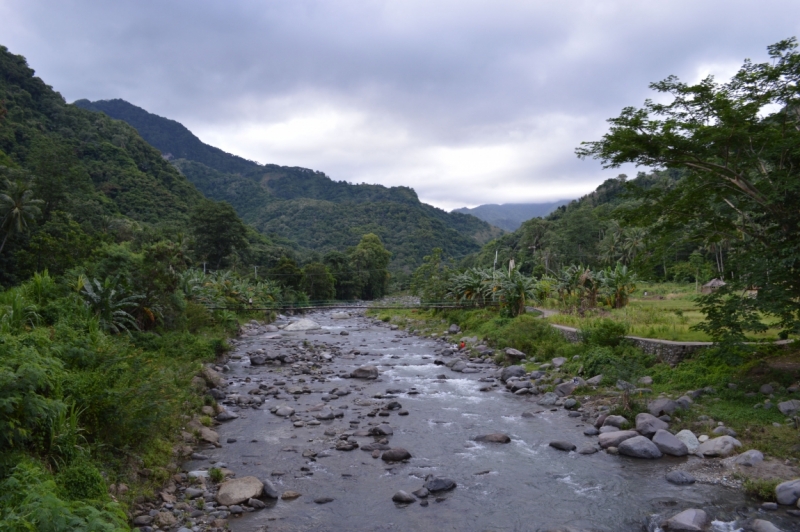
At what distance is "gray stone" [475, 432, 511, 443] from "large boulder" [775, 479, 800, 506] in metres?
4.56

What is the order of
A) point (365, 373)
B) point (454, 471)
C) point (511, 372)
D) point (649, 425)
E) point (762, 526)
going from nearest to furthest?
point (762, 526) → point (454, 471) → point (649, 425) → point (511, 372) → point (365, 373)

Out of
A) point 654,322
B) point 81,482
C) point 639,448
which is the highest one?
point 654,322

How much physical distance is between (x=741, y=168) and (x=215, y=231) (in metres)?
47.3

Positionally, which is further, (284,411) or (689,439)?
(284,411)

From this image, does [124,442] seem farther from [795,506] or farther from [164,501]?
[795,506]

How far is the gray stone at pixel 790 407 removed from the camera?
9.27 metres

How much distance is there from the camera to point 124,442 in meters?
7.70

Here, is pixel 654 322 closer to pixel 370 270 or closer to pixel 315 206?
pixel 370 270

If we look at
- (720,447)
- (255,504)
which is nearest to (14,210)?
(255,504)

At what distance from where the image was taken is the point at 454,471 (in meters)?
8.95

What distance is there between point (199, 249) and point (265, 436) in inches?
1704

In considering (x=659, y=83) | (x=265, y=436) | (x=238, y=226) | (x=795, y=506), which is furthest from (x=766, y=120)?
(x=238, y=226)

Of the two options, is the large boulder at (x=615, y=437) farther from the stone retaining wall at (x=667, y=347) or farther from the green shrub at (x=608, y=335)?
the green shrub at (x=608, y=335)

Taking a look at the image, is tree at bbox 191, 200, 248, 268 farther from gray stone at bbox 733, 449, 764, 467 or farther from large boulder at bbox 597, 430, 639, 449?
gray stone at bbox 733, 449, 764, 467
